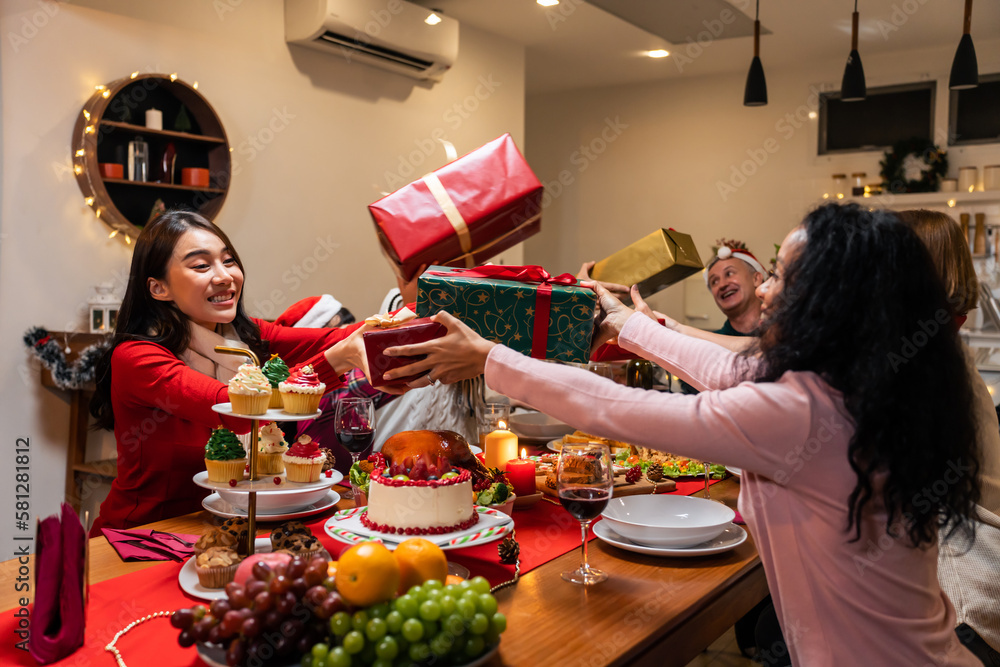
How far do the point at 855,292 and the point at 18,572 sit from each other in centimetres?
147

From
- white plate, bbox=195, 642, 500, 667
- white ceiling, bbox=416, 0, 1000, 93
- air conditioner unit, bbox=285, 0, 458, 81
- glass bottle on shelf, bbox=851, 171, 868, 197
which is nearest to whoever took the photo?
white plate, bbox=195, 642, 500, 667

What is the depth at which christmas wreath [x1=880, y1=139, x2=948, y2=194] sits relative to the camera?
20.2 feet

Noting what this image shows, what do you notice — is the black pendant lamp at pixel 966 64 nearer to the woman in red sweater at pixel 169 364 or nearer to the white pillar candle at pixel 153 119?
the woman in red sweater at pixel 169 364

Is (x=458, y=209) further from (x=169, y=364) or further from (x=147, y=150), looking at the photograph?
(x=147, y=150)

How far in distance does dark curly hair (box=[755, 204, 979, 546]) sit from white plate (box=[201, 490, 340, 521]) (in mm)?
977

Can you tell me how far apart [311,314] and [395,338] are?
1.74 meters

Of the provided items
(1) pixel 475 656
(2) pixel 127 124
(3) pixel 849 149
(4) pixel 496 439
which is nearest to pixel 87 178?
(2) pixel 127 124

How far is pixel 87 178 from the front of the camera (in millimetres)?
3625

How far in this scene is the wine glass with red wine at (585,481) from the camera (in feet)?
4.43

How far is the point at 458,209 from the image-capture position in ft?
5.42

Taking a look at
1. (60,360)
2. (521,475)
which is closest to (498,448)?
(521,475)

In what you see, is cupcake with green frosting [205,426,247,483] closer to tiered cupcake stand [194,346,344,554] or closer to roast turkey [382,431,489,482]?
tiered cupcake stand [194,346,344,554]

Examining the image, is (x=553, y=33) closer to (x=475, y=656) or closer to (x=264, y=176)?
(x=264, y=176)

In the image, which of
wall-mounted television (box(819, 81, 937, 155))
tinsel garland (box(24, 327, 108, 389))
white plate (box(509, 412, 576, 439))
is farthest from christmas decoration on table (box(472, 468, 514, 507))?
wall-mounted television (box(819, 81, 937, 155))
